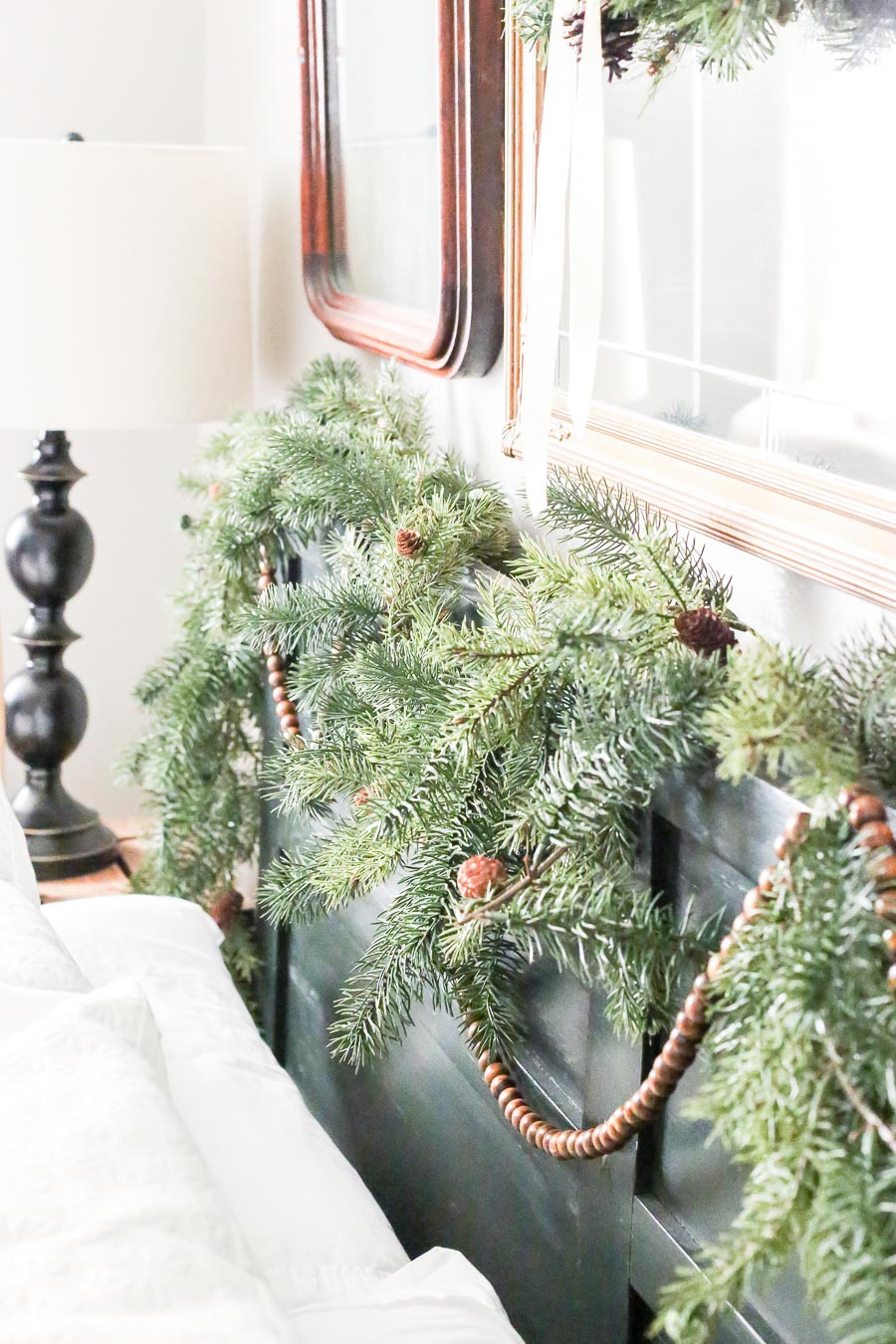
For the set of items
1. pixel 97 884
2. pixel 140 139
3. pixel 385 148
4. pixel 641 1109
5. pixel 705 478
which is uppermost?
pixel 140 139

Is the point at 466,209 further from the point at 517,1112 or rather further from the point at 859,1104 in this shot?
the point at 859,1104

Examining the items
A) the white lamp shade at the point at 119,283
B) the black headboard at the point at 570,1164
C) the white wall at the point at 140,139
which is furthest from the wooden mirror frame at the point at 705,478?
the white lamp shade at the point at 119,283

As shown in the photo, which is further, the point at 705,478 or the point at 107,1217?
the point at 705,478

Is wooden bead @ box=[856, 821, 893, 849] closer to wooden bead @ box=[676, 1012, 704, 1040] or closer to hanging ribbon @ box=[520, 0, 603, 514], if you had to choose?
wooden bead @ box=[676, 1012, 704, 1040]

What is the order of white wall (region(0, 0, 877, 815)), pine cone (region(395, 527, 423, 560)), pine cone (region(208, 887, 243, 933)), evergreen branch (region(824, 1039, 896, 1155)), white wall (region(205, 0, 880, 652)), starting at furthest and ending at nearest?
1. white wall (region(0, 0, 877, 815))
2. pine cone (region(208, 887, 243, 933))
3. white wall (region(205, 0, 880, 652))
4. pine cone (region(395, 527, 423, 560))
5. evergreen branch (region(824, 1039, 896, 1155))

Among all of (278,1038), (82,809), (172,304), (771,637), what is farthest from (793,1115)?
(82,809)

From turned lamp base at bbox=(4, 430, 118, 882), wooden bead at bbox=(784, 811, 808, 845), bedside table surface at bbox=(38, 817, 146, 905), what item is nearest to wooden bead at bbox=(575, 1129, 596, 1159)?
wooden bead at bbox=(784, 811, 808, 845)

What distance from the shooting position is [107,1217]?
491 millimetres

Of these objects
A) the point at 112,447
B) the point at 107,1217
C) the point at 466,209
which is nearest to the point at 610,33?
the point at 466,209

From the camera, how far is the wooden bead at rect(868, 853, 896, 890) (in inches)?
17.2

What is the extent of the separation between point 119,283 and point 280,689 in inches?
24.6

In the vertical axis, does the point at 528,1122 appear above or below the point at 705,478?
below

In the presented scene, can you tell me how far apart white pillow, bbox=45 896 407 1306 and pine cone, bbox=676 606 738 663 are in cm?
31

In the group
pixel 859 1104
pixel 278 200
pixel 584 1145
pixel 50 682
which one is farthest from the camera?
pixel 50 682
